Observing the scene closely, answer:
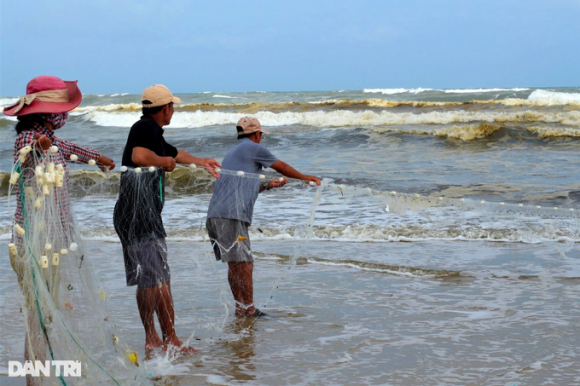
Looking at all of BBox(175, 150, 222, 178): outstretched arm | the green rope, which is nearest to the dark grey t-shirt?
BBox(175, 150, 222, 178): outstretched arm

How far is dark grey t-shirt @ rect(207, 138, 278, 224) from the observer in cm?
447

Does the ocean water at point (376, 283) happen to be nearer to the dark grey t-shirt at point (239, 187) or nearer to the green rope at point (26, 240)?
the dark grey t-shirt at point (239, 187)

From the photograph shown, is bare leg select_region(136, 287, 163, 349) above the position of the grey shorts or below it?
below

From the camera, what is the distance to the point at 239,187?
447 cm

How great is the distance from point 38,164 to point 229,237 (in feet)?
5.70

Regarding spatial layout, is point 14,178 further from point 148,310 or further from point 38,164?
point 148,310

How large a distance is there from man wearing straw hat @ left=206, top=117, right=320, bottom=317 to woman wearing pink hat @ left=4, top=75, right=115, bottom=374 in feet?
4.54

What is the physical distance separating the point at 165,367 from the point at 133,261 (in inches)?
26.0

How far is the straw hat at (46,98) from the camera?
3107mm

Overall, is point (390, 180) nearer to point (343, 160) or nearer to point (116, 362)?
point (343, 160)

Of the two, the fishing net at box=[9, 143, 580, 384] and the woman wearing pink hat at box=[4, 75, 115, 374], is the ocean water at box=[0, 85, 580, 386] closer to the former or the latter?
the fishing net at box=[9, 143, 580, 384]

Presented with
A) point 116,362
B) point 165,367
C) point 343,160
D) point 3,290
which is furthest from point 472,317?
point 343,160

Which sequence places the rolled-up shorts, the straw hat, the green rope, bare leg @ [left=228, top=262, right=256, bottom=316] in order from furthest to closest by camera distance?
bare leg @ [left=228, top=262, right=256, bottom=316] < the rolled-up shorts < the straw hat < the green rope

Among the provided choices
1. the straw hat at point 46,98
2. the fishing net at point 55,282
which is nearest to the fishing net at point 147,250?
the fishing net at point 55,282
